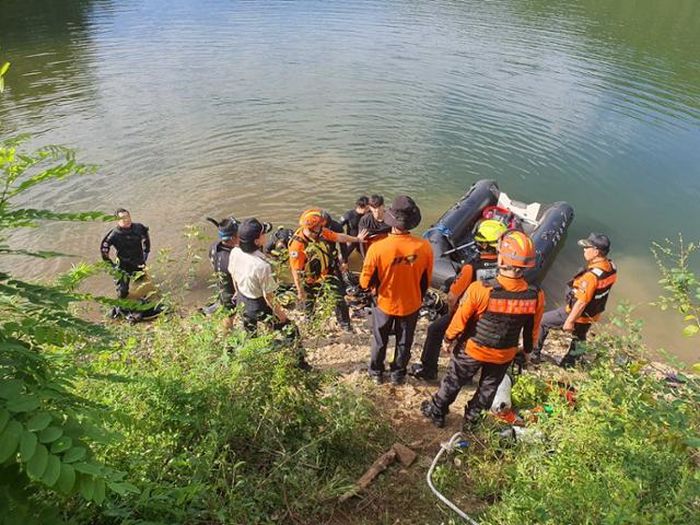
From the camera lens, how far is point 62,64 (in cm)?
1597

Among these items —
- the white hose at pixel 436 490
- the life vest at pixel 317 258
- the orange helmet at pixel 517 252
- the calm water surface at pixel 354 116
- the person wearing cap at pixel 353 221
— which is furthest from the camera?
the calm water surface at pixel 354 116

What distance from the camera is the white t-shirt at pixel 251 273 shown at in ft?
15.0

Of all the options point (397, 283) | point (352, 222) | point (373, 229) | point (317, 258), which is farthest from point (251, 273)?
point (352, 222)

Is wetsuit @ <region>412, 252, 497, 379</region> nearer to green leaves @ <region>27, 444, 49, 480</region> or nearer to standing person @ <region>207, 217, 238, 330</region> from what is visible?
standing person @ <region>207, 217, 238, 330</region>

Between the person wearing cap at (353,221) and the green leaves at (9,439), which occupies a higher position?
the green leaves at (9,439)

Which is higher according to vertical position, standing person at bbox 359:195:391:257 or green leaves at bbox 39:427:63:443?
green leaves at bbox 39:427:63:443

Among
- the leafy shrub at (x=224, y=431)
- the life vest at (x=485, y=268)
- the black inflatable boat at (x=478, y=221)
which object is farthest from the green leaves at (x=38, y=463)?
the black inflatable boat at (x=478, y=221)

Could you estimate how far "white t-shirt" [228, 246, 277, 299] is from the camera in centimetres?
458

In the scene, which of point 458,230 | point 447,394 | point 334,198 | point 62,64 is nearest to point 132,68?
point 62,64

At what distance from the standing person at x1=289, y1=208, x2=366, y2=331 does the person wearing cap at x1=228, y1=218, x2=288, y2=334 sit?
62cm

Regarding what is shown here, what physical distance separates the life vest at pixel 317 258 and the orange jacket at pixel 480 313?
74.2 inches

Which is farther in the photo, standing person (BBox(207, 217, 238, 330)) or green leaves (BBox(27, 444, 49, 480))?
standing person (BBox(207, 217, 238, 330))

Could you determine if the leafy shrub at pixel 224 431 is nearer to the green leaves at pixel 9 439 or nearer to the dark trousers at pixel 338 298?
the green leaves at pixel 9 439

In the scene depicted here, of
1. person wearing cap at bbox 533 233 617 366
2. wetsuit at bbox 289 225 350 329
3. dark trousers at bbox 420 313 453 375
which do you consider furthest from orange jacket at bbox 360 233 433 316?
person wearing cap at bbox 533 233 617 366
